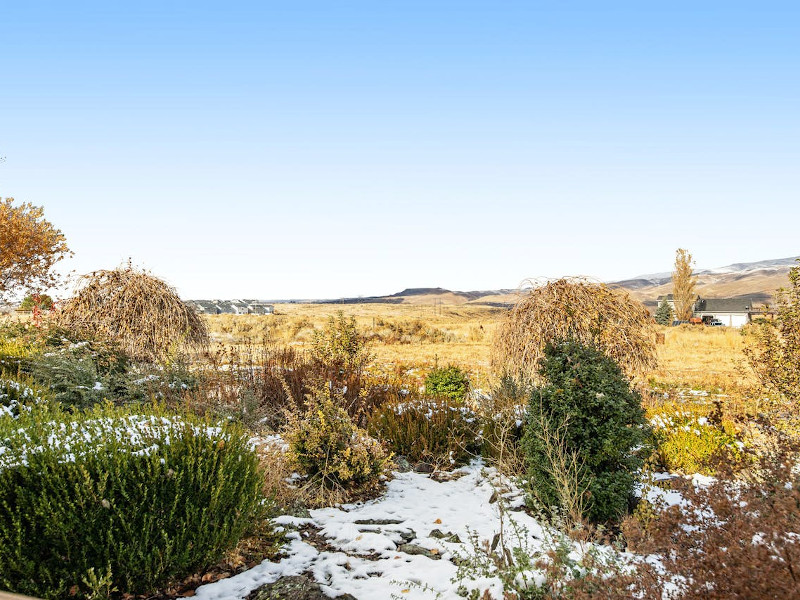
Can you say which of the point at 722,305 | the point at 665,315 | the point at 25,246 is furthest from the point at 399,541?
the point at 722,305

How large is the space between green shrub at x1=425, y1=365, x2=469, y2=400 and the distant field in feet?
1.96

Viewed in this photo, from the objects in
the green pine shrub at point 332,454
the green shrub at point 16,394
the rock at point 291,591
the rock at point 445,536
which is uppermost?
the green shrub at point 16,394

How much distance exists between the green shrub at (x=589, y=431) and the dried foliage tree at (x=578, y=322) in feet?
8.93

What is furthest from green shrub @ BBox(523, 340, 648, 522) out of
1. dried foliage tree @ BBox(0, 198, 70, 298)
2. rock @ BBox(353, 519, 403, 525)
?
dried foliage tree @ BBox(0, 198, 70, 298)

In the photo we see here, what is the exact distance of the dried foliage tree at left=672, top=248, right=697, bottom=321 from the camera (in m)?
54.7

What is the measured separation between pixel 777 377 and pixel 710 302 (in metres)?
70.9

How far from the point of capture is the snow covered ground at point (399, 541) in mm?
3590

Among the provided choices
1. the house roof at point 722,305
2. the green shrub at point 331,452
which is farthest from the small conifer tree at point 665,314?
the green shrub at point 331,452

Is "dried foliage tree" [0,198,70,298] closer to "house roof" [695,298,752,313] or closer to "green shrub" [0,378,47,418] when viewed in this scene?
"green shrub" [0,378,47,418]

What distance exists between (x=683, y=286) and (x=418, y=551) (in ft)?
192

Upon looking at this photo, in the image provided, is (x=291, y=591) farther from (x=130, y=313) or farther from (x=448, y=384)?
(x=130, y=313)

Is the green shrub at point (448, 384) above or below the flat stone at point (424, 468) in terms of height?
above

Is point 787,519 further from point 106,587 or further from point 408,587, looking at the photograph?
point 106,587

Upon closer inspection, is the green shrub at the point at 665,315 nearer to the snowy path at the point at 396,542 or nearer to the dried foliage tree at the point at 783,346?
the dried foliage tree at the point at 783,346
